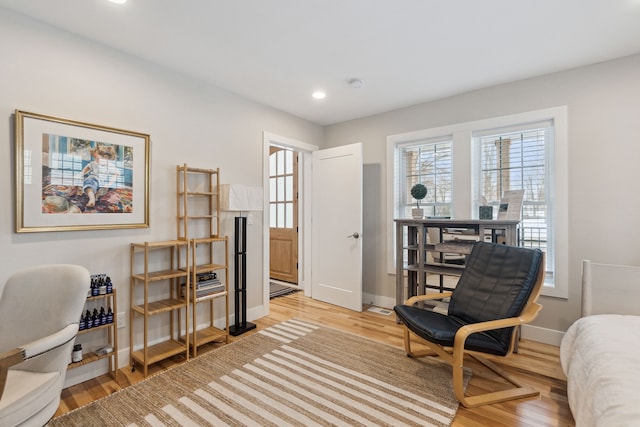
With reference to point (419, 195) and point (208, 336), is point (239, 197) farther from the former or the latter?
point (419, 195)

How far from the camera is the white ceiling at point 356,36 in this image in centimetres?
191

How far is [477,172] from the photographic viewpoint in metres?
3.29

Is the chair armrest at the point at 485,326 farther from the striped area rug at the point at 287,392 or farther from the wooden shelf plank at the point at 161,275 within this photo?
the wooden shelf plank at the point at 161,275

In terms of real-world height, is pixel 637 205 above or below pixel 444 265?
above

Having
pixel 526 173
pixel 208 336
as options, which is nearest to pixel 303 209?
pixel 208 336

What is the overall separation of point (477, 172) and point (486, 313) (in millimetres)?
1685

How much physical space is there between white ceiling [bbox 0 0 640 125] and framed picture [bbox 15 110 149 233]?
73cm

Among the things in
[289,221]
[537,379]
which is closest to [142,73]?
[289,221]

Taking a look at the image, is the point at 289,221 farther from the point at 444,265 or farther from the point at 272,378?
the point at 272,378

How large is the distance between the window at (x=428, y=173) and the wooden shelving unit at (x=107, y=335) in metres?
3.12

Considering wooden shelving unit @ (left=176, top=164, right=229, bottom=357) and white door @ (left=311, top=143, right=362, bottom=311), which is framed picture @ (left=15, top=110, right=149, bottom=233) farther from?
white door @ (left=311, top=143, right=362, bottom=311)

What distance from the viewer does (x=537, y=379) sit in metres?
2.23

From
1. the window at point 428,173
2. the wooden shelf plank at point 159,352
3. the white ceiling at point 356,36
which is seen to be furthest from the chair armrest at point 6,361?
the window at point 428,173

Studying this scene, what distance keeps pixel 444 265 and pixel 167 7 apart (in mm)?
3279
